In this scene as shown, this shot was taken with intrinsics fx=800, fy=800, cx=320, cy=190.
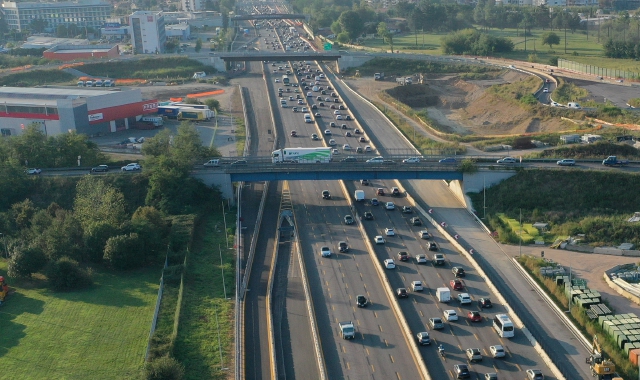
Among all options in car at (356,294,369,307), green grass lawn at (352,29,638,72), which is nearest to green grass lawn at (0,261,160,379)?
car at (356,294,369,307)

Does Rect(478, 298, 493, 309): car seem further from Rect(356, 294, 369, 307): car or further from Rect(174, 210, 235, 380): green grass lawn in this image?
Rect(174, 210, 235, 380): green grass lawn

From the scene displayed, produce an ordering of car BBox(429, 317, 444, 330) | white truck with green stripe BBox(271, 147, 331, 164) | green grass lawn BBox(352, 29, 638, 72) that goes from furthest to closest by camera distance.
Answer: green grass lawn BBox(352, 29, 638, 72) → white truck with green stripe BBox(271, 147, 331, 164) → car BBox(429, 317, 444, 330)

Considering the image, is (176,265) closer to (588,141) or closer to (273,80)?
(588,141)

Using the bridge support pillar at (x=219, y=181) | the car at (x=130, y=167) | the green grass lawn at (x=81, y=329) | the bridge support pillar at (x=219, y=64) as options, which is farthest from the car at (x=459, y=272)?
the bridge support pillar at (x=219, y=64)

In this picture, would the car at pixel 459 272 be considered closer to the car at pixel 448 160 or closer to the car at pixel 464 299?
the car at pixel 464 299

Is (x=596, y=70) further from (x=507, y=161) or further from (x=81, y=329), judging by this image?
(x=81, y=329)
